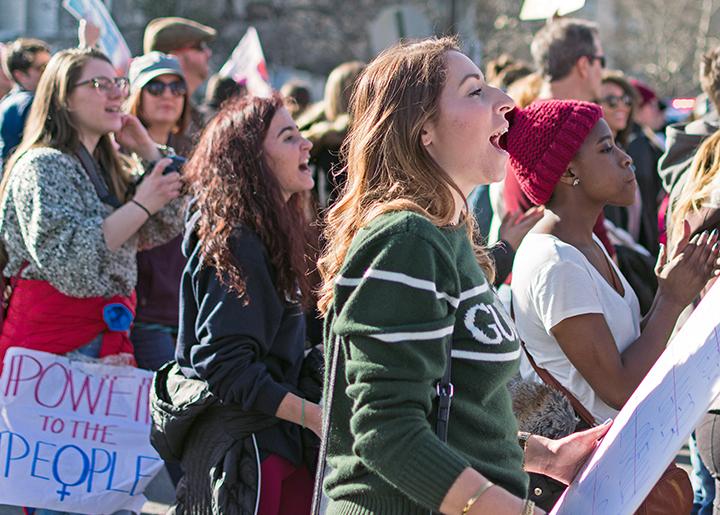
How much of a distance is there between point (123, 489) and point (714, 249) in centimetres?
249

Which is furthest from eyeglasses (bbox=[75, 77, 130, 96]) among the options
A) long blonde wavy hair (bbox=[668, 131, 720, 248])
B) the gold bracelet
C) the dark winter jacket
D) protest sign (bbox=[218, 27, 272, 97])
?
protest sign (bbox=[218, 27, 272, 97])

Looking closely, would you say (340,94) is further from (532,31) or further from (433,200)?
(532,31)

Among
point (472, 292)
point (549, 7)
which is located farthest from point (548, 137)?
point (549, 7)

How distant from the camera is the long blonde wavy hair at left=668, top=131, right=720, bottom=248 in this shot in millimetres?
3643

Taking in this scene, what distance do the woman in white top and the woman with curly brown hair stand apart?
748 mm

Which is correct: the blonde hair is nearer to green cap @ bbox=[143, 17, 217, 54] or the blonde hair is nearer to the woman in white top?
the woman in white top

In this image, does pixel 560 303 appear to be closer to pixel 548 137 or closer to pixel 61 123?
pixel 548 137

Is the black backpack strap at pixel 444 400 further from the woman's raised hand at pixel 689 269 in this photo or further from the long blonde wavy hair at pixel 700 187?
the long blonde wavy hair at pixel 700 187

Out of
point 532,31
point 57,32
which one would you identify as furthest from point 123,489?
point 532,31

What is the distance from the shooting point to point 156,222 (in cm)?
489

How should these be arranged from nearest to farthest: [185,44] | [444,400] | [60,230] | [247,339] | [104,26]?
[444,400]
[247,339]
[60,230]
[104,26]
[185,44]

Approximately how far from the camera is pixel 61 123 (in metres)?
4.71

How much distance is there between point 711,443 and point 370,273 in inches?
75.2

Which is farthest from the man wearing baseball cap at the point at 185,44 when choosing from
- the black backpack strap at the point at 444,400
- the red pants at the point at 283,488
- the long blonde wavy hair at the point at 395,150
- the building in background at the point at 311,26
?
the building in background at the point at 311,26
